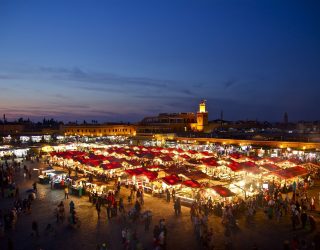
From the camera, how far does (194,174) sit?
59.6 feet

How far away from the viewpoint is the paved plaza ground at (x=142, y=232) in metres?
11.5

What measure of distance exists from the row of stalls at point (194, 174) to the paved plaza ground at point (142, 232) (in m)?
1.36

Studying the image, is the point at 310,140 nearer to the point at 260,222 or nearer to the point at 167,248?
the point at 260,222

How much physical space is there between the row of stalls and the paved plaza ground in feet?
4.48

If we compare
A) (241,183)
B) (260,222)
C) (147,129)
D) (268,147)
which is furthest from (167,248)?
(147,129)

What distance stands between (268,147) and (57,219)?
27.6 metres

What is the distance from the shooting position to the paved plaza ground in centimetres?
1146

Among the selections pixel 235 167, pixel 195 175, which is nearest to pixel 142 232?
pixel 195 175

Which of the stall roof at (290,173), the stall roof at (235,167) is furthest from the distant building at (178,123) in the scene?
the stall roof at (290,173)

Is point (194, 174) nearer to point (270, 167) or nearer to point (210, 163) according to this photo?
point (210, 163)

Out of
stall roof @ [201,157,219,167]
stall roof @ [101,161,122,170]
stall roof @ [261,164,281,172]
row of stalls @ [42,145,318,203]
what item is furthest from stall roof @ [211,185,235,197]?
stall roof @ [101,161,122,170]

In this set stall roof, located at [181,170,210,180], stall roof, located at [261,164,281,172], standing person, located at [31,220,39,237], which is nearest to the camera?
standing person, located at [31,220,39,237]

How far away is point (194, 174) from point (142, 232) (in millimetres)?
6368

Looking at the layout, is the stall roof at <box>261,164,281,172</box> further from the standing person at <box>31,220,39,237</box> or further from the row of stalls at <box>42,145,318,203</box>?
the standing person at <box>31,220,39,237</box>
